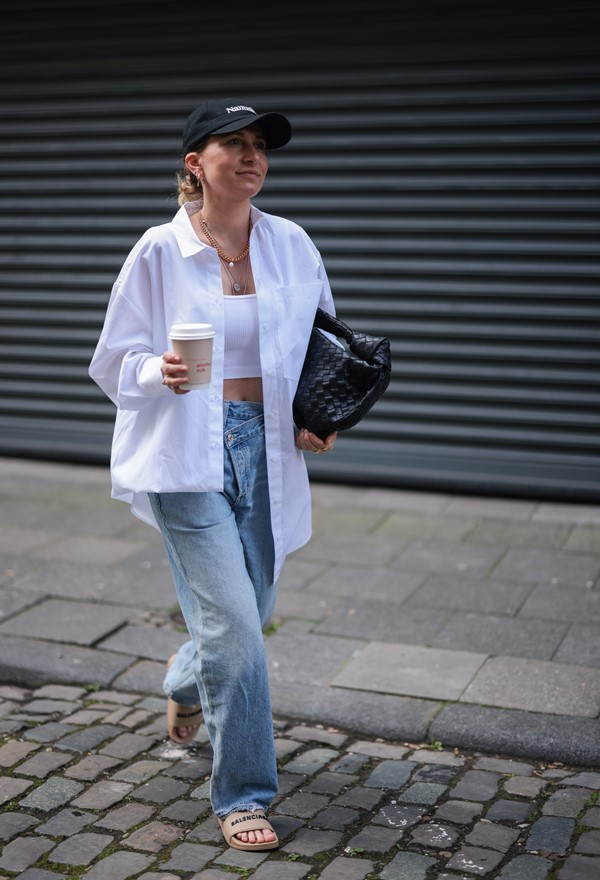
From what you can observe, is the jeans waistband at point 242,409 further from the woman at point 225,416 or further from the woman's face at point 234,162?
the woman's face at point 234,162

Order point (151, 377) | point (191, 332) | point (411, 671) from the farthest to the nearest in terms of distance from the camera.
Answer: point (411, 671), point (151, 377), point (191, 332)

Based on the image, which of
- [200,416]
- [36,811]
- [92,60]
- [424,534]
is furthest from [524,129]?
[36,811]

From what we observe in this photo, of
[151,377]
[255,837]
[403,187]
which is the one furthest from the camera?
[403,187]

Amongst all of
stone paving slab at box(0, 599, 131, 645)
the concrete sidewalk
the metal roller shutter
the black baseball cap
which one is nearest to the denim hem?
the concrete sidewalk

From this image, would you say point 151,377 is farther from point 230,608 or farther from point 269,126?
point 269,126

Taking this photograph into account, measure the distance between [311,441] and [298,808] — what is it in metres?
1.14

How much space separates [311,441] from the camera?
3.51 meters

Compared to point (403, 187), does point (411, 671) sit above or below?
below

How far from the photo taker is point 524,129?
678 centimetres

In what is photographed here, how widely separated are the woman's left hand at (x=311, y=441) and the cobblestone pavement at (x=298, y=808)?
1114mm

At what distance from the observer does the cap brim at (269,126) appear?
329 cm

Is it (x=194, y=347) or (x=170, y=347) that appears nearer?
(x=194, y=347)

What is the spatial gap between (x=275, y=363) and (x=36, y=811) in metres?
1.56

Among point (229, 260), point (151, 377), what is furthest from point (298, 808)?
point (229, 260)
